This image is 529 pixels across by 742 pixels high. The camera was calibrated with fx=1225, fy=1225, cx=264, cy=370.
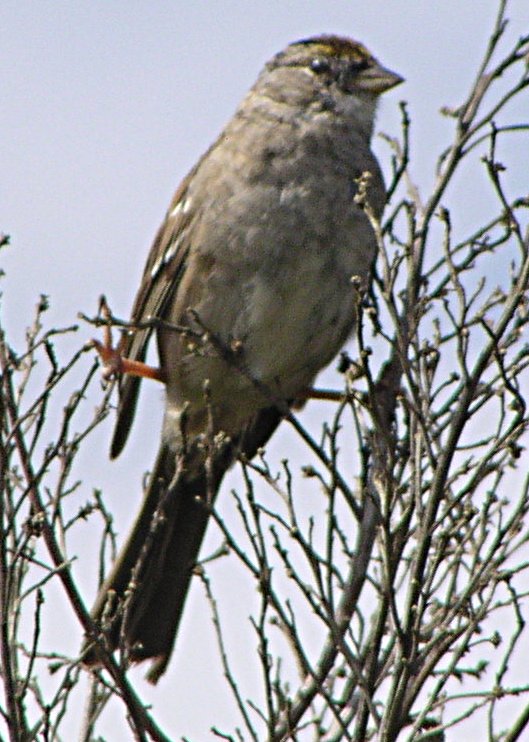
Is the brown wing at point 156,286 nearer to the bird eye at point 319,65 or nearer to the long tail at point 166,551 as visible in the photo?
the long tail at point 166,551

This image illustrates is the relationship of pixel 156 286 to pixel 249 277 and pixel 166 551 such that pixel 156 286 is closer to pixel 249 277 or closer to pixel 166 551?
pixel 249 277

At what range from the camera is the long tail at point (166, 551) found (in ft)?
15.5

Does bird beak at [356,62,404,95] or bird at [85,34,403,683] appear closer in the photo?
bird at [85,34,403,683]

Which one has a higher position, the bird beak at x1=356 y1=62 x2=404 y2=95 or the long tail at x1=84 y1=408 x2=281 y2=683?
the bird beak at x1=356 y1=62 x2=404 y2=95

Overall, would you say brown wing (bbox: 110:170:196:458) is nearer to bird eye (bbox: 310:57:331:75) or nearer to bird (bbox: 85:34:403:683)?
bird (bbox: 85:34:403:683)

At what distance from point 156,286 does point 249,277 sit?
0.70 meters

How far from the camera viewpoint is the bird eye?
18.3 feet

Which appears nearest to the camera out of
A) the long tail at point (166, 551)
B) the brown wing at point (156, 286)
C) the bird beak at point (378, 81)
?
the long tail at point (166, 551)

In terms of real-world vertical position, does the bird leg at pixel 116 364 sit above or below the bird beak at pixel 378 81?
below

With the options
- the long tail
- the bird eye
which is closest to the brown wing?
the long tail

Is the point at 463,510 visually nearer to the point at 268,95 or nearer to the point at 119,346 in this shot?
the point at 119,346

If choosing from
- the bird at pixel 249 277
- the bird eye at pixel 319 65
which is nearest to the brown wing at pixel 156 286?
the bird at pixel 249 277

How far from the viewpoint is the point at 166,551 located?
5.19 metres

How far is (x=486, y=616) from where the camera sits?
3131 millimetres
